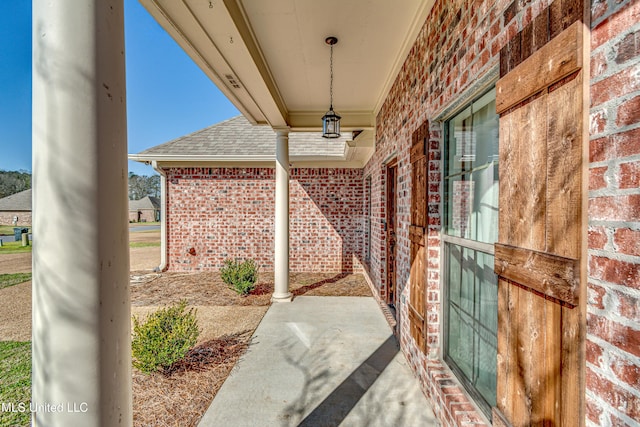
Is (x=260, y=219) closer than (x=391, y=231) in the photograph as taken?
No

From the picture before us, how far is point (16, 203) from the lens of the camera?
119 ft

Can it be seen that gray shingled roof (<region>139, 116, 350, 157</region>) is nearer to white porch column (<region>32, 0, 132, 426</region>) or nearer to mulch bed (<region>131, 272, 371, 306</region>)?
mulch bed (<region>131, 272, 371, 306</region>)

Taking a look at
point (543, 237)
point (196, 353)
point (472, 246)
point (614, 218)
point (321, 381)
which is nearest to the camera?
point (614, 218)

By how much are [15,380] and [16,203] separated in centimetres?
4624

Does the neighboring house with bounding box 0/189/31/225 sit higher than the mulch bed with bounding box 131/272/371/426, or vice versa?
the neighboring house with bounding box 0/189/31/225

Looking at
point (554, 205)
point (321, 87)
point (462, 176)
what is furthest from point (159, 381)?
point (321, 87)

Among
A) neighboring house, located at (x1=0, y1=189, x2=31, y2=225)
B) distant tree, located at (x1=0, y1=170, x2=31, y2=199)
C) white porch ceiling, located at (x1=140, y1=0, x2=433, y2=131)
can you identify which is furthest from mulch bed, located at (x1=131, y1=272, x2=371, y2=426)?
distant tree, located at (x1=0, y1=170, x2=31, y2=199)

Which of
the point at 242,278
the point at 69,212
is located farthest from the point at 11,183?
the point at 69,212

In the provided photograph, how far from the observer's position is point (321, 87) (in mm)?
4426

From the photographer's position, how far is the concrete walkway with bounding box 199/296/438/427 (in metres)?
2.49

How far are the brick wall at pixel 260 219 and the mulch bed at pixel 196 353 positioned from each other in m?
0.73

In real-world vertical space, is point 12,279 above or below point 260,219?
below

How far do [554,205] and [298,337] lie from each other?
3.43 metres

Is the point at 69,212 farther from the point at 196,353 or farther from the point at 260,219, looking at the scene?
the point at 260,219
